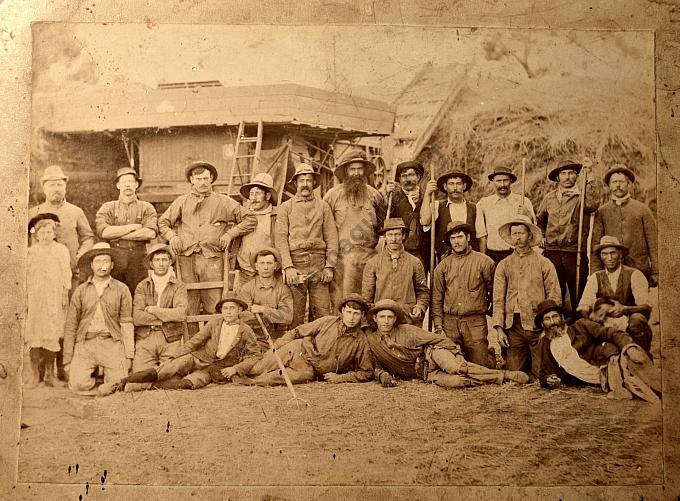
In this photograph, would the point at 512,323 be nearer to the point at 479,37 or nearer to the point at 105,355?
the point at 479,37

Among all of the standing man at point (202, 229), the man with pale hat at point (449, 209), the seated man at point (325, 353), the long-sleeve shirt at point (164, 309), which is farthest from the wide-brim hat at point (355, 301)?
the long-sleeve shirt at point (164, 309)

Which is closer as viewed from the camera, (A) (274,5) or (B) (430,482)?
(B) (430,482)

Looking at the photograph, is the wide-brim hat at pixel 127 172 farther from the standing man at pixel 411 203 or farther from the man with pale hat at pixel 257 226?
the standing man at pixel 411 203

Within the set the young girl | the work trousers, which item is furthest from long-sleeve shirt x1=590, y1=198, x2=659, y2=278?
the young girl

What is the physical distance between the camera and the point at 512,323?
448 centimetres

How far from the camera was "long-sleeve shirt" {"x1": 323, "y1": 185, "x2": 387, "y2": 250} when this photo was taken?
4.53 m

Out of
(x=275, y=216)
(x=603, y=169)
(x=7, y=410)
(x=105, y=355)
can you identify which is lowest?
(x=7, y=410)

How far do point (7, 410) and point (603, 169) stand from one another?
164 inches

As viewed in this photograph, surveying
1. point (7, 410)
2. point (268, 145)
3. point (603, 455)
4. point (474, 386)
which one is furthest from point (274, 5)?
point (603, 455)

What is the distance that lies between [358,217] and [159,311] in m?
1.42

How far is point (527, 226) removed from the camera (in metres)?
4.54

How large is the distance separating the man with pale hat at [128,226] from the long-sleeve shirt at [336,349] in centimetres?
Answer: 106

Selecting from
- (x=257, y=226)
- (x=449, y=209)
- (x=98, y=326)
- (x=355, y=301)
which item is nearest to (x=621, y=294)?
(x=449, y=209)

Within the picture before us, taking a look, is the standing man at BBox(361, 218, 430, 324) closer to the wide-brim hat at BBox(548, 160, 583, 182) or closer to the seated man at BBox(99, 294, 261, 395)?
the seated man at BBox(99, 294, 261, 395)
